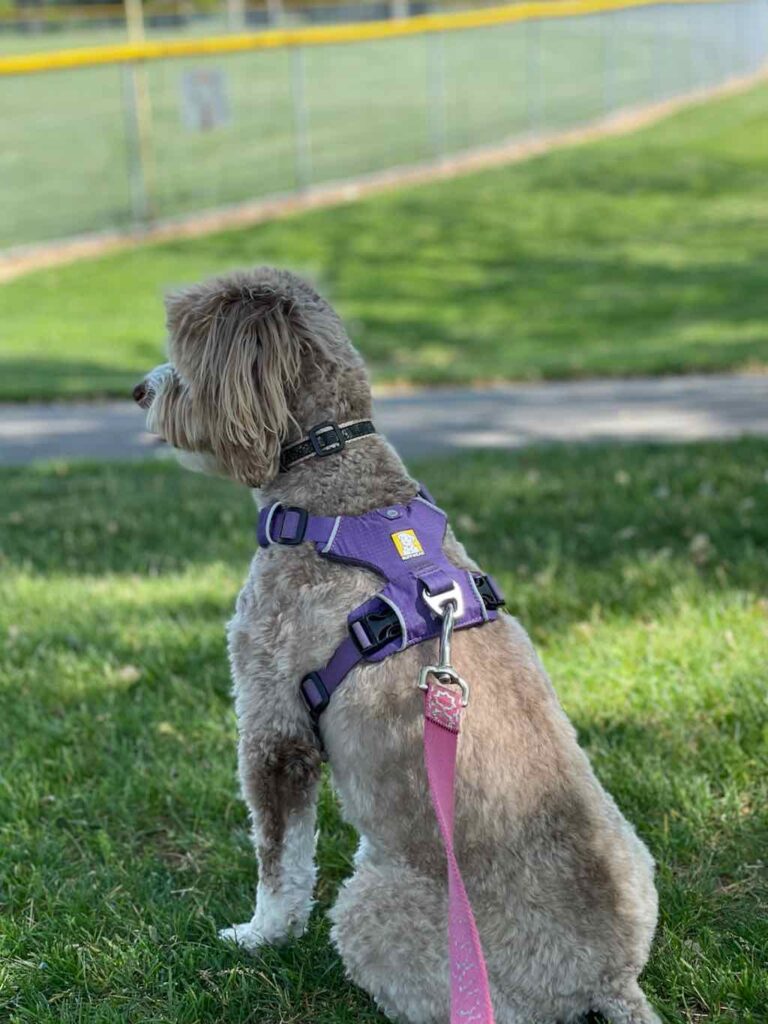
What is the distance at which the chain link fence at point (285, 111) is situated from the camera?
62.6ft

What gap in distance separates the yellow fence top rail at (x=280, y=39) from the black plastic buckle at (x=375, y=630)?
1671cm

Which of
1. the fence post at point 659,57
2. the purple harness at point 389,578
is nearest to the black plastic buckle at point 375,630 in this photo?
the purple harness at point 389,578

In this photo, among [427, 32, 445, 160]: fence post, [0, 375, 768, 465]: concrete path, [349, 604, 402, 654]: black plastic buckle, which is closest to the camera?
[349, 604, 402, 654]: black plastic buckle

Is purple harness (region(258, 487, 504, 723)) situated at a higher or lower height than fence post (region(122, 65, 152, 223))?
higher

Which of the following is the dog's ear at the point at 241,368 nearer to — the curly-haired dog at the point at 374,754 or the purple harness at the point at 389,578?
the curly-haired dog at the point at 374,754

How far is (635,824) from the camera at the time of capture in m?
3.47

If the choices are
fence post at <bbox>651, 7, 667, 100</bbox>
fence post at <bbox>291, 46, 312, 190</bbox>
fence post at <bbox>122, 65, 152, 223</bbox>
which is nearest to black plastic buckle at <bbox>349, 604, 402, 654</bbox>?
fence post at <bbox>122, 65, 152, 223</bbox>

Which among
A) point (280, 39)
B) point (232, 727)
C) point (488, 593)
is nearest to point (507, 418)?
point (232, 727)

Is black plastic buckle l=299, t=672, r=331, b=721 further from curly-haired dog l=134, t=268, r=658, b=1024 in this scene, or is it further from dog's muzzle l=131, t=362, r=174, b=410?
dog's muzzle l=131, t=362, r=174, b=410

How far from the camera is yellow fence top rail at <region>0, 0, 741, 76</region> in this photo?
17.4 m

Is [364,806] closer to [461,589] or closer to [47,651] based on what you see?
[461,589]

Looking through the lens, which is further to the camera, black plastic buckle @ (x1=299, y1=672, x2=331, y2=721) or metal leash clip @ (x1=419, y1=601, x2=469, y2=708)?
black plastic buckle @ (x1=299, y1=672, x2=331, y2=721)

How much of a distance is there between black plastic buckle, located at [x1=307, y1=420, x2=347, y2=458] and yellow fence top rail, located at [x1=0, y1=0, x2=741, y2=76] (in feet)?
53.5

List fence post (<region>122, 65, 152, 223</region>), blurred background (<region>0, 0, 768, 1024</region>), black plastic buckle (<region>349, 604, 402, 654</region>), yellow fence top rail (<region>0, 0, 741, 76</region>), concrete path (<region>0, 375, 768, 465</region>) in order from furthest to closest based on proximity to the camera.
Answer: fence post (<region>122, 65, 152, 223</region>) < yellow fence top rail (<region>0, 0, 741, 76</region>) < concrete path (<region>0, 375, 768, 465</region>) < blurred background (<region>0, 0, 768, 1024</region>) < black plastic buckle (<region>349, 604, 402, 654</region>)
